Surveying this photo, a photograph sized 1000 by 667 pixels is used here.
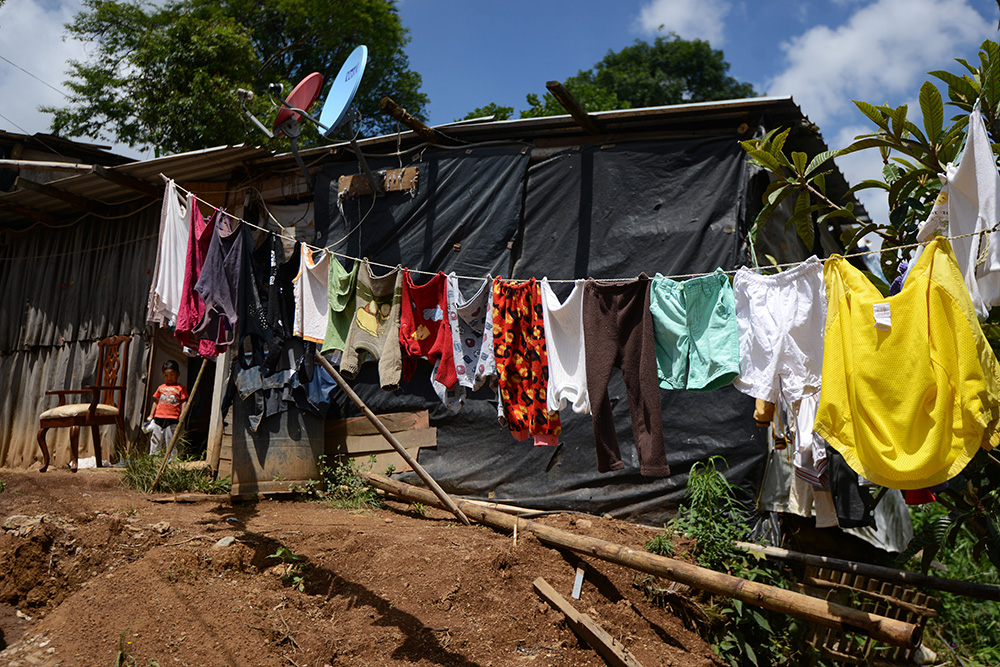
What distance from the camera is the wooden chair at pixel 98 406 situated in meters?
8.17

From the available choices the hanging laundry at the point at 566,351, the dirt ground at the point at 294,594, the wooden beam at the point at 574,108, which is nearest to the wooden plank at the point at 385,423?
the dirt ground at the point at 294,594

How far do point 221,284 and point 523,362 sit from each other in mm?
2531

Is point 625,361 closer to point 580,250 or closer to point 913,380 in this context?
point 913,380

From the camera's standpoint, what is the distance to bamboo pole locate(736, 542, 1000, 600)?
465cm

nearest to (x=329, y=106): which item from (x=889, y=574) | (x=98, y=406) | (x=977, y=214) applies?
(x=98, y=406)

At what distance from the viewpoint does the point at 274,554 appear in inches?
230

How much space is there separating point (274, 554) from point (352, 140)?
4.16 metres

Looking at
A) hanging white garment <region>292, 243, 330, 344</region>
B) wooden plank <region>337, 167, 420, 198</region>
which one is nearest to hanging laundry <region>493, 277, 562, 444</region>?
hanging white garment <region>292, 243, 330, 344</region>

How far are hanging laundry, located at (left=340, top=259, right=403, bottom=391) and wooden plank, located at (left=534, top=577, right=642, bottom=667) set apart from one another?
1990 millimetres

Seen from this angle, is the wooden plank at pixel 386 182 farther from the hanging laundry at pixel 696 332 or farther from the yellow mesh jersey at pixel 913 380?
the yellow mesh jersey at pixel 913 380

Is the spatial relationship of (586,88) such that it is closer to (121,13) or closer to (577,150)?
(121,13)

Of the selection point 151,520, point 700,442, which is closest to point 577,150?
point 700,442

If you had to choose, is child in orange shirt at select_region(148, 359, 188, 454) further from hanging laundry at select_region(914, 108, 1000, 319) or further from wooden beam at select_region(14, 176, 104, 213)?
hanging laundry at select_region(914, 108, 1000, 319)

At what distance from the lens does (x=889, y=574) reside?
508 centimetres
